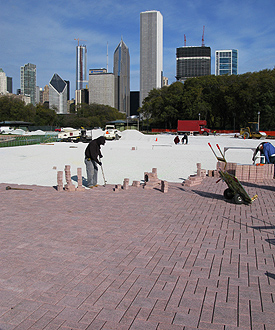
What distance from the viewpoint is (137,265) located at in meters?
4.49

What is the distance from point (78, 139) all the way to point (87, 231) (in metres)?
30.1

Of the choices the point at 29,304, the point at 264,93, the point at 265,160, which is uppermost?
the point at 264,93

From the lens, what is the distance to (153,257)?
4773 mm

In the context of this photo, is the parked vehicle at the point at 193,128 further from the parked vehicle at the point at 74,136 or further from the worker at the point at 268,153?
the worker at the point at 268,153

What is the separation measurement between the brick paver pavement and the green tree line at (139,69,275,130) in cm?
5690

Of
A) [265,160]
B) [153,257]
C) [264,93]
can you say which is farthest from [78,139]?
[264,93]

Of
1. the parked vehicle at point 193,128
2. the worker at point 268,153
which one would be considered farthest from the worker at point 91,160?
the parked vehicle at point 193,128

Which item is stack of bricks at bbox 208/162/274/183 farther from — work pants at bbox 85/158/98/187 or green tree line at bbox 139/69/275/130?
green tree line at bbox 139/69/275/130

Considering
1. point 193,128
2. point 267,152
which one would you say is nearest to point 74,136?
point 193,128

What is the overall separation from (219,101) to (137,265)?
2771 inches

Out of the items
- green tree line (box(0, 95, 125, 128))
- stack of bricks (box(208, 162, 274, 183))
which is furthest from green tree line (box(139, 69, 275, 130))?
stack of bricks (box(208, 162, 274, 183))

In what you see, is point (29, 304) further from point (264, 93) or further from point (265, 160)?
point (264, 93)

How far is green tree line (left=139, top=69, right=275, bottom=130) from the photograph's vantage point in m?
61.8

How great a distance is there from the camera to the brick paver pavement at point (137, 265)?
333 centimetres
